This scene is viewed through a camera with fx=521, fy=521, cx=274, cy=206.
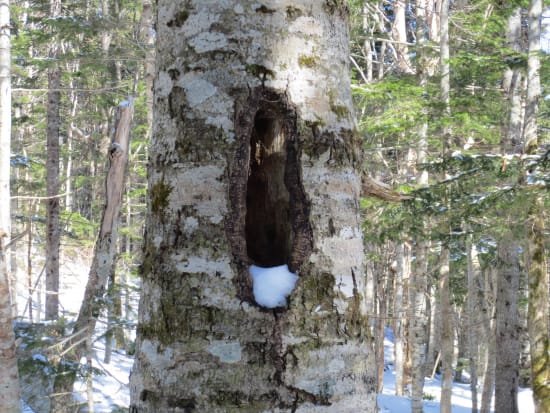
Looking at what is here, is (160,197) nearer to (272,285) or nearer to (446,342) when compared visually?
(272,285)

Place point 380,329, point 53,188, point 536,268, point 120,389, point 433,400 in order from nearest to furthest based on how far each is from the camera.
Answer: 1. point 120,389
2. point 536,268
3. point 53,188
4. point 433,400
5. point 380,329

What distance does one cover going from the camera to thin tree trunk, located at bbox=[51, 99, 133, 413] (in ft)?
18.2

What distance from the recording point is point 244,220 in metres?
1.12

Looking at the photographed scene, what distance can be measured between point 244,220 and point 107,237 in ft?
17.3

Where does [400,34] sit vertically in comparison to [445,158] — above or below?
above

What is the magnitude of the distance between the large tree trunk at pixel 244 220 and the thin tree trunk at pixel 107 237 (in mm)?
4514

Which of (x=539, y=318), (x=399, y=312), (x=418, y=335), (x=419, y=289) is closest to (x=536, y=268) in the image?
(x=539, y=318)

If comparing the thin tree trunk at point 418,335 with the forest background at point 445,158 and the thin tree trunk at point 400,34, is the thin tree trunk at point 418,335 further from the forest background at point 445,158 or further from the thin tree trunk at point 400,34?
the thin tree trunk at point 400,34

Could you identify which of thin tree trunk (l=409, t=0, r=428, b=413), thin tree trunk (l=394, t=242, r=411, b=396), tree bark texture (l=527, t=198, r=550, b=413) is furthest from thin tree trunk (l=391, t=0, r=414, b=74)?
tree bark texture (l=527, t=198, r=550, b=413)

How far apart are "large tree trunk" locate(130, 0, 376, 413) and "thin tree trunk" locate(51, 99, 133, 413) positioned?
14.8 feet

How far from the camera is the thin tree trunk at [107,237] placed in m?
5.55

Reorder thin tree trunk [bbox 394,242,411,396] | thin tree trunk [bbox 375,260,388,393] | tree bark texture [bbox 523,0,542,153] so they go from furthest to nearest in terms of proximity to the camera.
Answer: thin tree trunk [bbox 375,260,388,393] → thin tree trunk [bbox 394,242,411,396] → tree bark texture [bbox 523,0,542,153]

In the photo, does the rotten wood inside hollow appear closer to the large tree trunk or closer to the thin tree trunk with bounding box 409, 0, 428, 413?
the large tree trunk

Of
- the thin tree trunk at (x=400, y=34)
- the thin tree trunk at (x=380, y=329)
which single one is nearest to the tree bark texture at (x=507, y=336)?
the thin tree trunk at (x=380, y=329)
